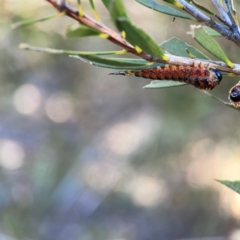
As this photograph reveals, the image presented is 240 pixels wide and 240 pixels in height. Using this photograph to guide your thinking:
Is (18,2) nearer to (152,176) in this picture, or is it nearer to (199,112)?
(199,112)

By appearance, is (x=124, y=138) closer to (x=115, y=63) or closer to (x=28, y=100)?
(x=28, y=100)

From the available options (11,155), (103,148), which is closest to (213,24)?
(103,148)

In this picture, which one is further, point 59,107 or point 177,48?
point 59,107

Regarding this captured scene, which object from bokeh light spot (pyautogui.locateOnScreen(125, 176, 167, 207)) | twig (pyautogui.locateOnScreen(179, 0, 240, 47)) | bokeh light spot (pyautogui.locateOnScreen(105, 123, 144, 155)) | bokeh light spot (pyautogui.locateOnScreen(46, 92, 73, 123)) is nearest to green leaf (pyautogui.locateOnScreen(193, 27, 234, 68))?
twig (pyautogui.locateOnScreen(179, 0, 240, 47))

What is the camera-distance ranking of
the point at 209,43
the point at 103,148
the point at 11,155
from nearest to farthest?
the point at 209,43 → the point at 103,148 → the point at 11,155

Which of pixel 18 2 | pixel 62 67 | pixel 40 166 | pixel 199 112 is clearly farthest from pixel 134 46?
pixel 62 67

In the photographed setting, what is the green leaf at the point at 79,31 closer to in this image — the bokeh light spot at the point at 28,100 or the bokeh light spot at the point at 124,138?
the bokeh light spot at the point at 124,138
